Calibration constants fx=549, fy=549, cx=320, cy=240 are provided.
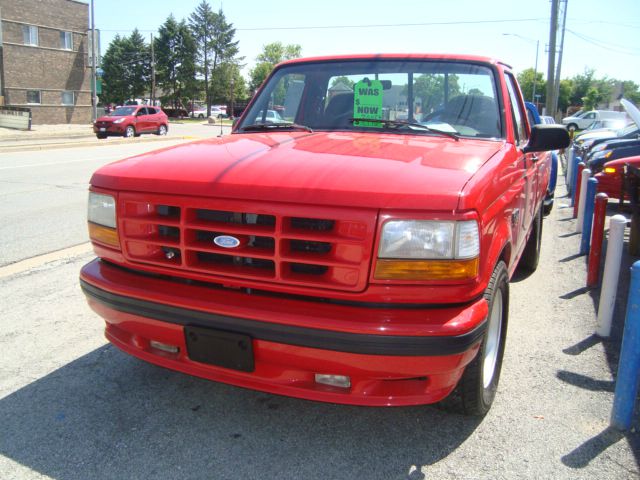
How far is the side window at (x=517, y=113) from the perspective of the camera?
3736mm

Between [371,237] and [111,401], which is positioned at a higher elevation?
[371,237]

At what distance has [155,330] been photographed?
2.54m

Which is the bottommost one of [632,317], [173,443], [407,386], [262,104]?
[173,443]

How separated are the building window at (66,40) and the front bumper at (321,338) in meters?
41.9

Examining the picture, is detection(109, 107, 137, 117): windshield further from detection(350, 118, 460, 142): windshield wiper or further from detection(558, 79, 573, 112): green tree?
detection(558, 79, 573, 112): green tree

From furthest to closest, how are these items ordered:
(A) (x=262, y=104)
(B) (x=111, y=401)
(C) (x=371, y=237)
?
(A) (x=262, y=104) → (B) (x=111, y=401) → (C) (x=371, y=237)

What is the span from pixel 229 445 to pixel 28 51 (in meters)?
40.6

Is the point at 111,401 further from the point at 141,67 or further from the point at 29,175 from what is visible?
the point at 141,67

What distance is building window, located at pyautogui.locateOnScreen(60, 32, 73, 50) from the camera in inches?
1502

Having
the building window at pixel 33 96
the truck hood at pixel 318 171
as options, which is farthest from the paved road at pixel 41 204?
the building window at pixel 33 96

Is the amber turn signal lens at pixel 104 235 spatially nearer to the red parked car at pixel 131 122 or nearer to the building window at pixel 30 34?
the red parked car at pixel 131 122

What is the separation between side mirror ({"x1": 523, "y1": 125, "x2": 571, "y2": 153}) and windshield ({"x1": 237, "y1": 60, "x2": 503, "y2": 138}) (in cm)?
26

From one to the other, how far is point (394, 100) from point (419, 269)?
5.70ft

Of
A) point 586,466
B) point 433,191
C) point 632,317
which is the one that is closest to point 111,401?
point 433,191
